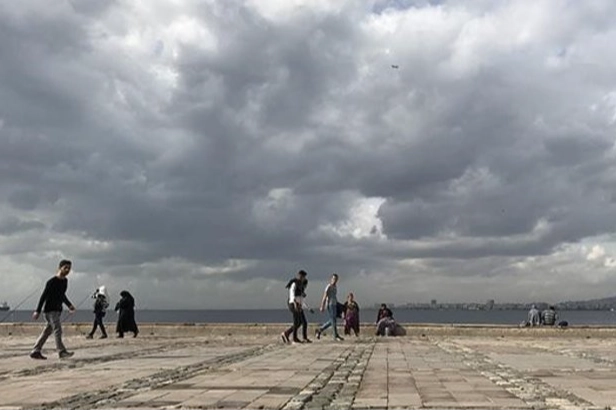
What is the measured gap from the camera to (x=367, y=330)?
97.0 feet

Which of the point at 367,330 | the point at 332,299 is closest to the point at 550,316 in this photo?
the point at 367,330

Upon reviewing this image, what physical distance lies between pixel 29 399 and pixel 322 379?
3.60 meters

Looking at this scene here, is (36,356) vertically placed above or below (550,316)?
below

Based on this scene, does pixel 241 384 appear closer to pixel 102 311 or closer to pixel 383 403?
pixel 383 403

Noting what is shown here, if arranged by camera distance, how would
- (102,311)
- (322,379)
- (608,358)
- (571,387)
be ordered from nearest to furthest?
(571,387) < (322,379) < (608,358) < (102,311)

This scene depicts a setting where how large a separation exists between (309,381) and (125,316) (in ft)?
55.0

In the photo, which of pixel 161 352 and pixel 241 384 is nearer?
pixel 241 384

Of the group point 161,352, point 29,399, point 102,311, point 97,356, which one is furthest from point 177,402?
point 102,311

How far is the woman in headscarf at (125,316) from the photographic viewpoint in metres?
25.6

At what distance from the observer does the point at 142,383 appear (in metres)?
9.69

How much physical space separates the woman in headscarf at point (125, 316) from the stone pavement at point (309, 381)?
10.1m

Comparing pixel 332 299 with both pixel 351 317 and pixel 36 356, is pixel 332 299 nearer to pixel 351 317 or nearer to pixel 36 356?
pixel 351 317

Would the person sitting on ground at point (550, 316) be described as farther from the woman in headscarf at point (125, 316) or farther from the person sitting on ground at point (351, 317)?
the woman in headscarf at point (125, 316)

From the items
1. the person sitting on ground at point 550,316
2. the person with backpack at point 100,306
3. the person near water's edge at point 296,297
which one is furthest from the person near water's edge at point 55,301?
the person sitting on ground at point 550,316
